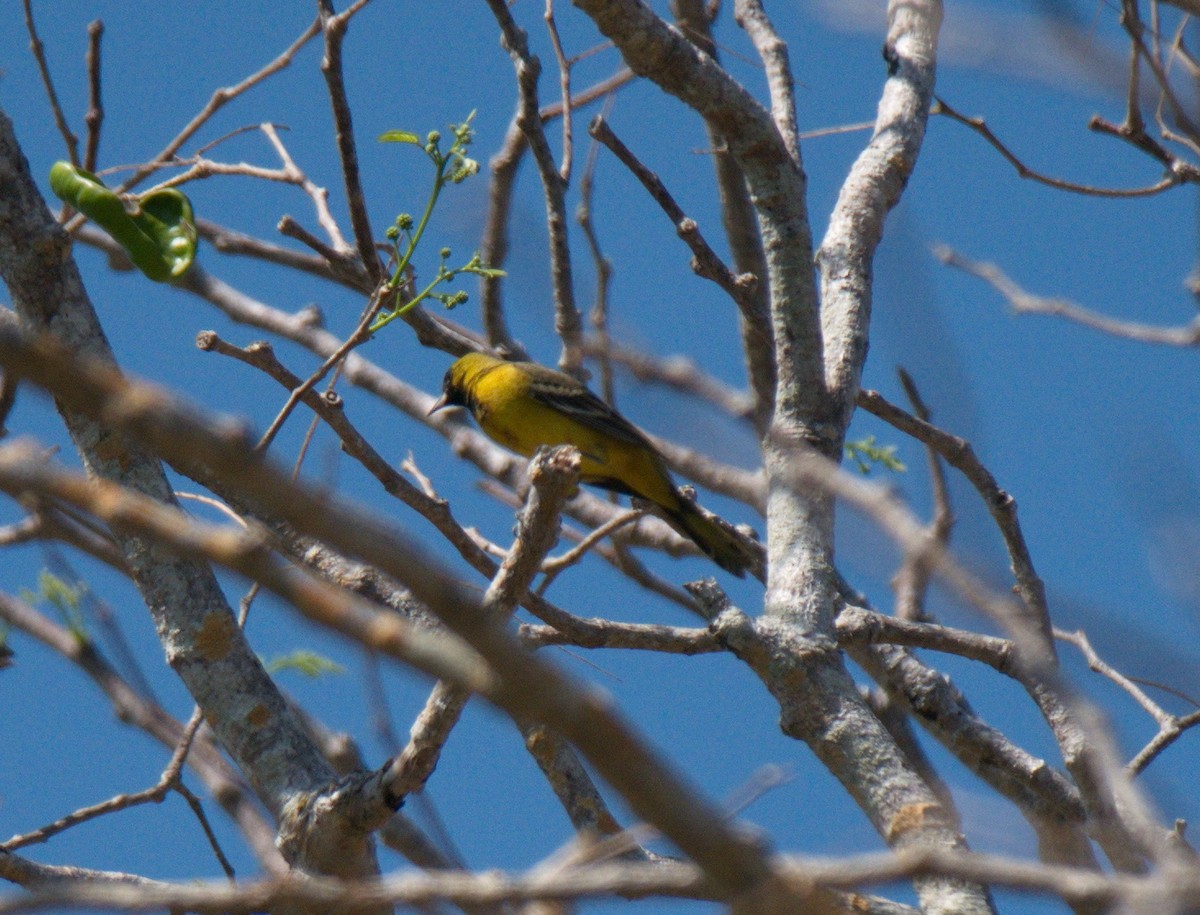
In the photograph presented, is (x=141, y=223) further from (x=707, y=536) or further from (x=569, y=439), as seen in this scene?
(x=569, y=439)

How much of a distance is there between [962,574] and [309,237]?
9.95 ft

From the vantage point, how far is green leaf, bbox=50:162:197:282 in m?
3.49

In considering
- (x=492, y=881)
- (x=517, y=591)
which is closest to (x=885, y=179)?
(x=517, y=591)

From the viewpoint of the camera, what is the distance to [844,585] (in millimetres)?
4215

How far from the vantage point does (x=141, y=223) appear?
357 centimetres

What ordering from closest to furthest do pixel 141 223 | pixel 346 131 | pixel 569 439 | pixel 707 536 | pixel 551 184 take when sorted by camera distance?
pixel 141 223 → pixel 346 131 → pixel 551 184 → pixel 707 536 → pixel 569 439

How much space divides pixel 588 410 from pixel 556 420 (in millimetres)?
279

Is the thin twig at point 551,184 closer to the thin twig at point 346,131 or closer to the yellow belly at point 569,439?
the thin twig at point 346,131

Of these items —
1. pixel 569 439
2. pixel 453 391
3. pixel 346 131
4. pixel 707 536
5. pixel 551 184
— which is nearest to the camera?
pixel 346 131

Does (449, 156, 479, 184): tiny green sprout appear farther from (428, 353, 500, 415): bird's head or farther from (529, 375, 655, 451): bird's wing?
(428, 353, 500, 415): bird's head

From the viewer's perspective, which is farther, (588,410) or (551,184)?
(588,410)

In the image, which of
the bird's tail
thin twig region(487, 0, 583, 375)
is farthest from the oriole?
thin twig region(487, 0, 583, 375)

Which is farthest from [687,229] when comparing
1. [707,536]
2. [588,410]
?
[588,410]

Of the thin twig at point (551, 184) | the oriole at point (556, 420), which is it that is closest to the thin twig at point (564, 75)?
the thin twig at point (551, 184)
